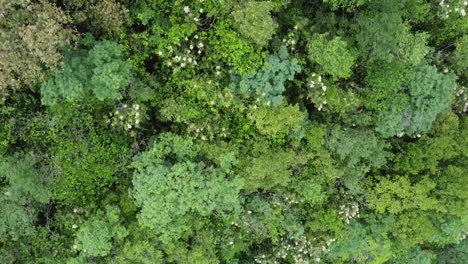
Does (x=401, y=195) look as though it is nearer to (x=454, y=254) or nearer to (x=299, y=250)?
(x=299, y=250)

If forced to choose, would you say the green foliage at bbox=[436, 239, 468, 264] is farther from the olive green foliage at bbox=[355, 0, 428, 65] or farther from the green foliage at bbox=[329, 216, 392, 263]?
the olive green foliage at bbox=[355, 0, 428, 65]

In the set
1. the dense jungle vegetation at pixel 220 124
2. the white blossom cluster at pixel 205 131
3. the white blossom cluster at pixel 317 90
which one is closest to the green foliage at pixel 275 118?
the dense jungle vegetation at pixel 220 124

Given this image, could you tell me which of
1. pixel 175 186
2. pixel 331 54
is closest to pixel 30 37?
pixel 175 186

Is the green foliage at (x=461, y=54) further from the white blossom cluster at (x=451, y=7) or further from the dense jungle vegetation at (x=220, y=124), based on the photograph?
the white blossom cluster at (x=451, y=7)

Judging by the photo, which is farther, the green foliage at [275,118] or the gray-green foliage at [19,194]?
the green foliage at [275,118]

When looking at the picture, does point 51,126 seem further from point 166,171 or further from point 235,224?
point 235,224

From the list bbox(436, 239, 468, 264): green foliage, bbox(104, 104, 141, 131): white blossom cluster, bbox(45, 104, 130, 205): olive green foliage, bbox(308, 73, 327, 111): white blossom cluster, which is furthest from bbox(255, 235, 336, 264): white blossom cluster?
bbox(436, 239, 468, 264): green foliage

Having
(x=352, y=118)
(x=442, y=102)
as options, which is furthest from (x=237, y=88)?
(x=442, y=102)
